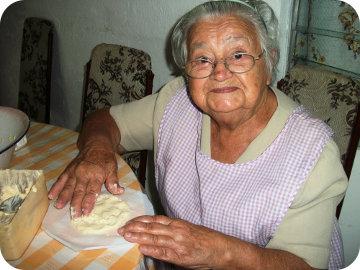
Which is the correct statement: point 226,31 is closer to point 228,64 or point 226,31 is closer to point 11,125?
point 228,64

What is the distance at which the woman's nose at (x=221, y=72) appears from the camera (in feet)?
3.51

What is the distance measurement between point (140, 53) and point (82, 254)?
1.28 meters

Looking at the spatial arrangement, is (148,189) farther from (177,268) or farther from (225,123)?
(225,123)

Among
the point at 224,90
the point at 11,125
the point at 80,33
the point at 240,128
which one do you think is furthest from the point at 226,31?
the point at 80,33

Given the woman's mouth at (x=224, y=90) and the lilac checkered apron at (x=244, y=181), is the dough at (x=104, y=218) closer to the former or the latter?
the lilac checkered apron at (x=244, y=181)

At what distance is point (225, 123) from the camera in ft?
3.84

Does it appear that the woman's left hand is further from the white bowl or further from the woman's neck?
the white bowl

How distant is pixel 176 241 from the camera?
2.99 ft

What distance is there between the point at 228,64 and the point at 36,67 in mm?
2062

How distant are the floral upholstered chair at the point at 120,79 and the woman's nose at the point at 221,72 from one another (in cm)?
85

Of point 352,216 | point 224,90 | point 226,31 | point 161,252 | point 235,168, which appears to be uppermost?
point 226,31

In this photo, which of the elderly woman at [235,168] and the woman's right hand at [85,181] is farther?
the woman's right hand at [85,181]

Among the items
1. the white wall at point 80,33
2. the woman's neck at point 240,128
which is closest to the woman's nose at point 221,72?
the woman's neck at point 240,128

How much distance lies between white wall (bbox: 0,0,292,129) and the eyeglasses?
2.34 feet
